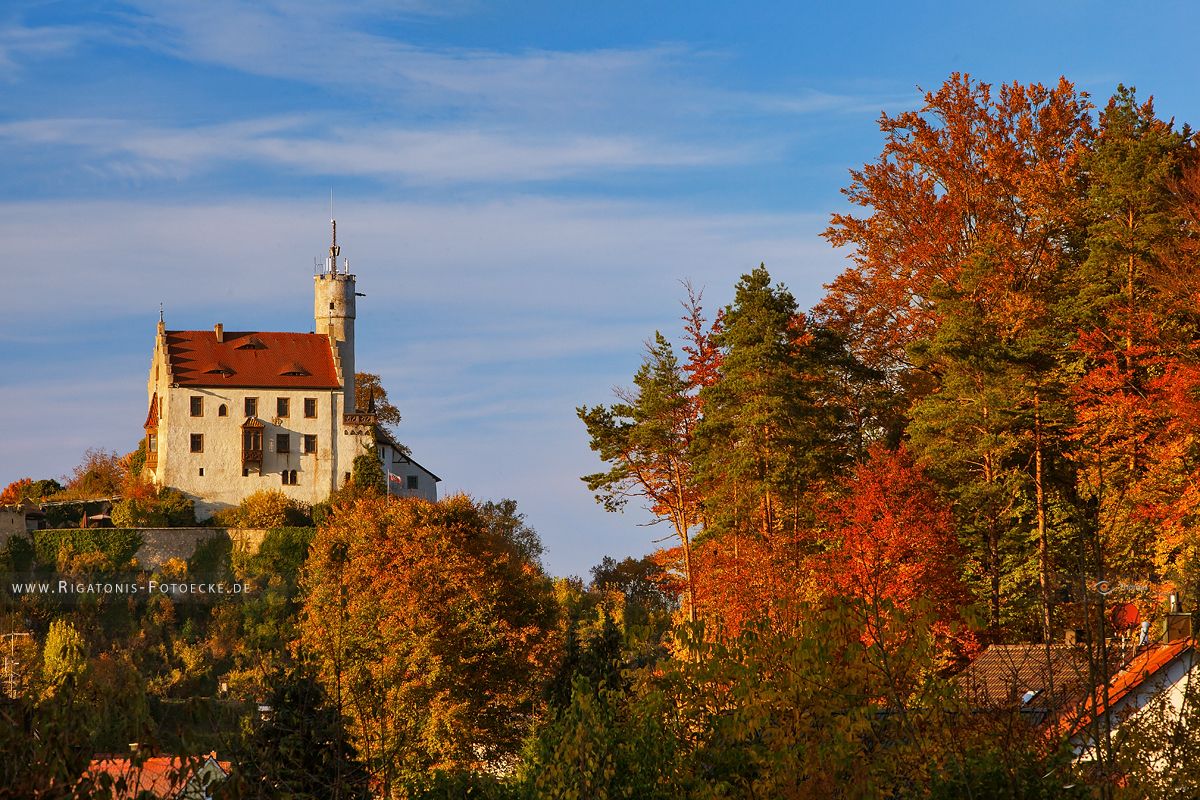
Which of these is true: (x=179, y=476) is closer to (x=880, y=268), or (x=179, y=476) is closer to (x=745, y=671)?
(x=880, y=268)

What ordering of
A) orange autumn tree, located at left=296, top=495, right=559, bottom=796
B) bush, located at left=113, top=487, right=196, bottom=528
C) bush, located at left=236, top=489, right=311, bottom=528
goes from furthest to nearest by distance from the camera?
bush, located at left=236, top=489, right=311, bottom=528, bush, located at left=113, top=487, right=196, bottom=528, orange autumn tree, located at left=296, top=495, right=559, bottom=796

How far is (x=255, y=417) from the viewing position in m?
85.6

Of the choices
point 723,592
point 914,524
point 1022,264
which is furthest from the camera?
point 1022,264

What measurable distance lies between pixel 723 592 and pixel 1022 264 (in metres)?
13.2

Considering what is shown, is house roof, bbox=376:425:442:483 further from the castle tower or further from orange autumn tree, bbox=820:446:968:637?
orange autumn tree, bbox=820:446:968:637

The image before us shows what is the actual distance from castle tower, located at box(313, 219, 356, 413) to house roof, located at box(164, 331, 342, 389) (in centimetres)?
89

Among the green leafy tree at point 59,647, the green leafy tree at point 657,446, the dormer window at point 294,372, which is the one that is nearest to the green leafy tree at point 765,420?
the green leafy tree at point 657,446

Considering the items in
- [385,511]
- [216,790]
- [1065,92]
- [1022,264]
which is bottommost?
[216,790]

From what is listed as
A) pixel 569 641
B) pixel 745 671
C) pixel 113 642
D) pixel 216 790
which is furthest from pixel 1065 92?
pixel 113 642

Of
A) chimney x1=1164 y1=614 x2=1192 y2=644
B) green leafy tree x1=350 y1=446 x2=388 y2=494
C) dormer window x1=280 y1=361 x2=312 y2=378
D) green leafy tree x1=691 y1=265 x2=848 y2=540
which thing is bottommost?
chimney x1=1164 y1=614 x2=1192 y2=644

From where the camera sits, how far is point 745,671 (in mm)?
15812

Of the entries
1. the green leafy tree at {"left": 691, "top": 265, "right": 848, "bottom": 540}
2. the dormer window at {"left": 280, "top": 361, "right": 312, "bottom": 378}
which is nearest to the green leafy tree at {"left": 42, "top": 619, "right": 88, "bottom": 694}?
the dormer window at {"left": 280, "top": 361, "right": 312, "bottom": 378}

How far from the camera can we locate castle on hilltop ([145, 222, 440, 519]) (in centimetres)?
8375

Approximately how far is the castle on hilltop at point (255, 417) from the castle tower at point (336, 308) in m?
0.16
